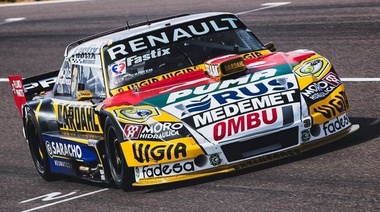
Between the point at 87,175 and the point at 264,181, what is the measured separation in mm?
2008

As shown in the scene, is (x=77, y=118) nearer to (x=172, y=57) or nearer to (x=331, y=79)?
(x=172, y=57)

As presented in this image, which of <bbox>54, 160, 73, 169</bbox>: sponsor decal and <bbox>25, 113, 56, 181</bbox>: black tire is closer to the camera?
<bbox>54, 160, 73, 169</bbox>: sponsor decal

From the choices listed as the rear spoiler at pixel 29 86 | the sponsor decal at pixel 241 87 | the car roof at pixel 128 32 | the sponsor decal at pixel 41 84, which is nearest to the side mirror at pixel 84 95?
the car roof at pixel 128 32

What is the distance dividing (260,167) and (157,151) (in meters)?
0.92

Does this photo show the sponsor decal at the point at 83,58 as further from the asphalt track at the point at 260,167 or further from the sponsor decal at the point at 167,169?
the sponsor decal at the point at 167,169

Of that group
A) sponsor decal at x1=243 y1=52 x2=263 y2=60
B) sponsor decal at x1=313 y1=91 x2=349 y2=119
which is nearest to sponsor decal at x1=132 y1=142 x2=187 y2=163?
sponsor decal at x1=313 y1=91 x2=349 y2=119

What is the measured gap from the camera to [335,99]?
29.1 feet

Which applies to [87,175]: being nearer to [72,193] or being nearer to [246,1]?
[72,193]

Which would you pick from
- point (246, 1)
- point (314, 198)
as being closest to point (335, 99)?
point (314, 198)

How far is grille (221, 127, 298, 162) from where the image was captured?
333 inches

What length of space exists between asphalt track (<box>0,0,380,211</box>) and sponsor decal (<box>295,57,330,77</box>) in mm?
642

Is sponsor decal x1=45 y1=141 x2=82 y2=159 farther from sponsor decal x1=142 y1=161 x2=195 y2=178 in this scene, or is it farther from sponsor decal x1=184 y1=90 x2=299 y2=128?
sponsor decal x1=184 y1=90 x2=299 y2=128

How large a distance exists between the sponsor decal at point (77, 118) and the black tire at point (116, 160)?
0.29 meters

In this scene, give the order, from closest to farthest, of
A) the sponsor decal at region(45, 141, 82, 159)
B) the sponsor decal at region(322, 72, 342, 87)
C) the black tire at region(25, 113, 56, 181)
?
the sponsor decal at region(322, 72, 342, 87) → the sponsor decal at region(45, 141, 82, 159) → the black tire at region(25, 113, 56, 181)
